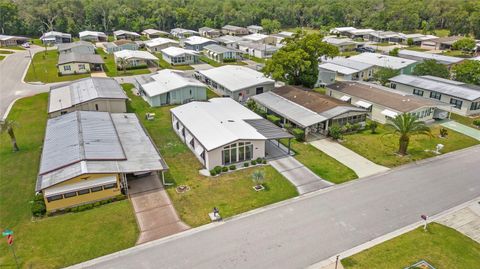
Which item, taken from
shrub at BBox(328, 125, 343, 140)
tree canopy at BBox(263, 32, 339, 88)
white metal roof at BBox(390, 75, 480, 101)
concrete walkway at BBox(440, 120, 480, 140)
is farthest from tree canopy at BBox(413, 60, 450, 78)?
shrub at BBox(328, 125, 343, 140)

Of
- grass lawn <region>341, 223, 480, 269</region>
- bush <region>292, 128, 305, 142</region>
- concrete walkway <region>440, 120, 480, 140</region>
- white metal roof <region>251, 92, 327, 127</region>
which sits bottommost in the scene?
grass lawn <region>341, 223, 480, 269</region>

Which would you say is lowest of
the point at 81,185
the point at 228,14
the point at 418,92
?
the point at 81,185

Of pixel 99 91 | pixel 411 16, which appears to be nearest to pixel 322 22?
pixel 411 16

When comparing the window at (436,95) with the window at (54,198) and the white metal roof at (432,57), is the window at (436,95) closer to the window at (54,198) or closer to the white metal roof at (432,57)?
the white metal roof at (432,57)

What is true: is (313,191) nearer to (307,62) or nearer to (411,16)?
(307,62)

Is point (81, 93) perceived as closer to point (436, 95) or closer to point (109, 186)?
point (109, 186)

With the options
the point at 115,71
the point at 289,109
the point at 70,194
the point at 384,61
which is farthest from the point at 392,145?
the point at 115,71

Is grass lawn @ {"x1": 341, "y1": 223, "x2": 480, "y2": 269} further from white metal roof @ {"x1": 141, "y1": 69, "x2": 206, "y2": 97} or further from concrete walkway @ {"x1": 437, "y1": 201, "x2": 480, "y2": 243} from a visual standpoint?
white metal roof @ {"x1": 141, "y1": 69, "x2": 206, "y2": 97}
